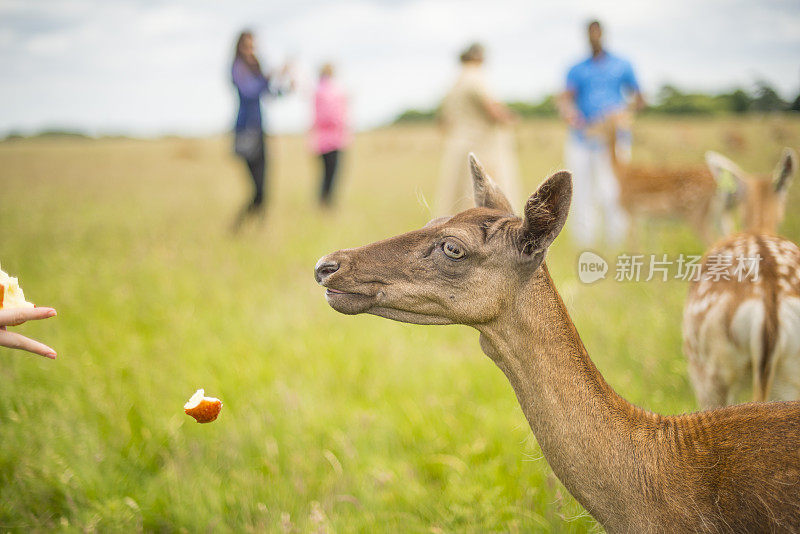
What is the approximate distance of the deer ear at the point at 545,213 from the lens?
5.73 ft

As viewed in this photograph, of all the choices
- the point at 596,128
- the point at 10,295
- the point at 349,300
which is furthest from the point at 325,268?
Result: the point at 596,128

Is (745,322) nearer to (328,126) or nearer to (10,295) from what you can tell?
(10,295)

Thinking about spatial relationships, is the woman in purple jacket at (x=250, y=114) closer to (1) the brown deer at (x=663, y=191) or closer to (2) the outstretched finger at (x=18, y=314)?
(1) the brown deer at (x=663, y=191)

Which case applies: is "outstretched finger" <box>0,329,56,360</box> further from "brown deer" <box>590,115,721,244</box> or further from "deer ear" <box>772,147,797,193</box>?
"brown deer" <box>590,115,721,244</box>

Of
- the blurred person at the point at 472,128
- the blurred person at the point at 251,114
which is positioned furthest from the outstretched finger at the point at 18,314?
the blurred person at the point at 251,114

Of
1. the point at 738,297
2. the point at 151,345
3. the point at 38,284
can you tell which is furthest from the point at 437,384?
the point at 38,284

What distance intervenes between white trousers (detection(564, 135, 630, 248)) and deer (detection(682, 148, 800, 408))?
4779mm

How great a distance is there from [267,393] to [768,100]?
14.4 feet

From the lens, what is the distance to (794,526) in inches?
63.0

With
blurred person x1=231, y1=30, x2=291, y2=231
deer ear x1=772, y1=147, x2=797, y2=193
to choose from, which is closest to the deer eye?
deer ear x1=772, y1=147, x2=797, y2=193

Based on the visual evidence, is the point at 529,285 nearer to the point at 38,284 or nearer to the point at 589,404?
the point at 589,404

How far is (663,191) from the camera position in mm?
7426

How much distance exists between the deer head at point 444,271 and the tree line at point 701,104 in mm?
2958

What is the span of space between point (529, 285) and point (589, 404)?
1.55 ft
